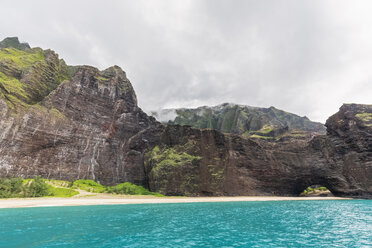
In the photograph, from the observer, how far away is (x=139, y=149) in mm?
81250

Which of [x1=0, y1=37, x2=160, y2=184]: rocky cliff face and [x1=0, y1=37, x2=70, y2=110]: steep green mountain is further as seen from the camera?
[x1=0, y1=37, x2=70, y2=110]: steep green mountain

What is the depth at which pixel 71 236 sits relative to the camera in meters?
15.0

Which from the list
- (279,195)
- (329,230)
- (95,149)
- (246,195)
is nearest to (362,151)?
(279,195)

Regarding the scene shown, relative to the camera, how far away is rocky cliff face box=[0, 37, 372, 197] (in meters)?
60.3

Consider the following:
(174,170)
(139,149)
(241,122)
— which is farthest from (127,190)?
(241,122)

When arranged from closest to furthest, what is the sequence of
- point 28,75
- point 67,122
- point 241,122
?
point 67,122, point 28,75, point 241,122

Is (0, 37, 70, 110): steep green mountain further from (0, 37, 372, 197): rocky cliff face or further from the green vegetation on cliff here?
the green vegetation on cliff

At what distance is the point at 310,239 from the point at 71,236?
1782 centimetres

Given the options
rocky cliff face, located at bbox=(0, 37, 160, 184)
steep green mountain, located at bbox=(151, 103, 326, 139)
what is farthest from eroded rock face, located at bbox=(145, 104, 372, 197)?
steep green mountain, located at bbox=(151, 103, 326, 139)

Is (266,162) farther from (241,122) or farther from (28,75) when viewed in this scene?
(241,122)

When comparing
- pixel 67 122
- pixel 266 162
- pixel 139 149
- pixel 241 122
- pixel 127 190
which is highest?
pixel 241 122

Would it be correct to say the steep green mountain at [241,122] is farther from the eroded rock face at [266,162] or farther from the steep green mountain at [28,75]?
the steep green mountain at [28,75]

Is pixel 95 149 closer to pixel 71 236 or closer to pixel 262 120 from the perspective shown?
pixel 71 236

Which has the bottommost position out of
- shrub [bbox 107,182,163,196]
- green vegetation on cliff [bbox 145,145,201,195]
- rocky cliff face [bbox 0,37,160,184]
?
shrub [bbox 107,182,163,196]
